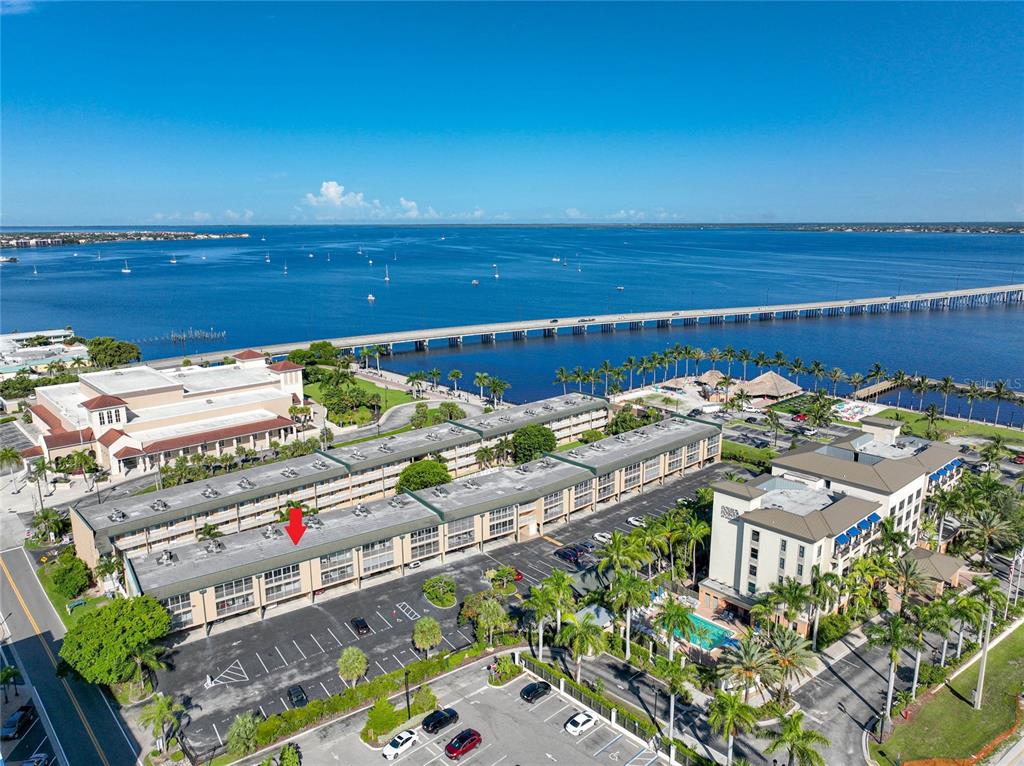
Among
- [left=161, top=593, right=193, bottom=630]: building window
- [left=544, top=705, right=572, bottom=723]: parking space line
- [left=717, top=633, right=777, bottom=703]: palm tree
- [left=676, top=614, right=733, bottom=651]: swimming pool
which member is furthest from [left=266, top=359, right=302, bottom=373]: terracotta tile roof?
[left=717, top=633, right=777, bottom=703]: palm tree

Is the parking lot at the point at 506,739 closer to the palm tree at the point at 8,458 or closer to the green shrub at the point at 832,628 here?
the green shrub at the point at 832,628

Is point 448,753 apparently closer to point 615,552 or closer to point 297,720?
point 297,720

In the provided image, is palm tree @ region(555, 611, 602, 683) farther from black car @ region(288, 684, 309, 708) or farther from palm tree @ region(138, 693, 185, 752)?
palm tree @ region(138, 693, 185, 752)

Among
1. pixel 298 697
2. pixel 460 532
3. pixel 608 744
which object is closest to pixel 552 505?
pixel 460 532

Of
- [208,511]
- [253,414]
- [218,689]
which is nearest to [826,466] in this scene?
[218,689]

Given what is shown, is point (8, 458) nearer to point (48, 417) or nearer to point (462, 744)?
point (48, 417)
